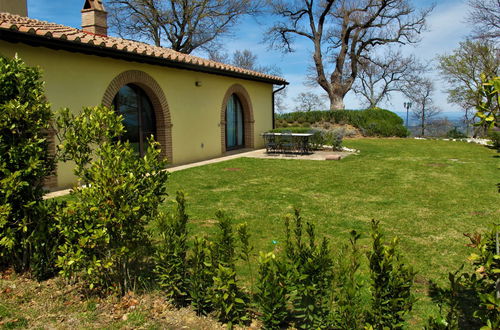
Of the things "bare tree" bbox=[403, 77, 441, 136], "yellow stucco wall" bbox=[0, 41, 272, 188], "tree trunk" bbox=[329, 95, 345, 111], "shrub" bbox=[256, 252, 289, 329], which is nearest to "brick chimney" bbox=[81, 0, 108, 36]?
"yellow stucco wall" bbox=[0, 41, 272, 188]

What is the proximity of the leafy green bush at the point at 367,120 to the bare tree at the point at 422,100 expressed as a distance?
13.3 metres

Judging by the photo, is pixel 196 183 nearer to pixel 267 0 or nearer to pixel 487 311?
pixel 487 311

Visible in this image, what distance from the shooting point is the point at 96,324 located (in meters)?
2.95

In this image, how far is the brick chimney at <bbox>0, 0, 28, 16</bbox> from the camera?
1135 centimetres

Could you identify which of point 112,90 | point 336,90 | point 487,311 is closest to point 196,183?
point 112,90

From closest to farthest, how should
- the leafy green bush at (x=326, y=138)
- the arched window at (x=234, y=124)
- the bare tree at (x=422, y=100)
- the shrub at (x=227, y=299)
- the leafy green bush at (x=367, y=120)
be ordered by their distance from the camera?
the shrub at (x=227, y=299) → the leafy green bush at (x=326, y=138) → the arched window at (x=234, y=124) → the leafy green bush at (x=367, y=120) → the bare tree at (x=422, y=100)

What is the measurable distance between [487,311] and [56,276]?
371cm

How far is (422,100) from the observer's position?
135ft

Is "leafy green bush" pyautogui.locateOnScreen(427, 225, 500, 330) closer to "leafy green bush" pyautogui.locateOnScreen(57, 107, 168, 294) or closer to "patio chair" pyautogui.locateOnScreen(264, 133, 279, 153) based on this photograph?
"leafy green bush" pyautogui.locateOnScreen(57, 107, 168, 294)

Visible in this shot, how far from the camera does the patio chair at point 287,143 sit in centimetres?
1416

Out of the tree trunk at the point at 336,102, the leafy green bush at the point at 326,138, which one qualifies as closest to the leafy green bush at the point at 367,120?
the tree trunk at the point at 336,102

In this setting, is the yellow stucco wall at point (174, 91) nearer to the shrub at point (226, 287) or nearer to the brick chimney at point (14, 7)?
the brick chimney at point (14, 7)

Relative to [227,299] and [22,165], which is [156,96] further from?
[227,299]

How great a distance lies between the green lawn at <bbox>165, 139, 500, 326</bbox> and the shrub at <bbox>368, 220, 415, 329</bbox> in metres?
0.59
